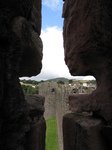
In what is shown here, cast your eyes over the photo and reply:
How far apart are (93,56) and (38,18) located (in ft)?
2.56

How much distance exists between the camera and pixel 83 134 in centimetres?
126

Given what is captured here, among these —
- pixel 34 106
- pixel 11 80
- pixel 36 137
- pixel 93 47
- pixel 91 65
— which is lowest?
pixel 36 137

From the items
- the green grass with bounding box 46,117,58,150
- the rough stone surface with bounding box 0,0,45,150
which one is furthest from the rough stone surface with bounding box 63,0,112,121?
the green grass with bounding box 46,117,58,150

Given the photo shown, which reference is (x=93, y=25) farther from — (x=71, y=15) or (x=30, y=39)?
(x=30, y=39)

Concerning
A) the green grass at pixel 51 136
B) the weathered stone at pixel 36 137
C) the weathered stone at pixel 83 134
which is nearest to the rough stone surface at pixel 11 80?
the weathered stone at pixel 36 137

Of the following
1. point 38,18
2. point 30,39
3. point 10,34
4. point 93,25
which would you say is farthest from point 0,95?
point 38,18

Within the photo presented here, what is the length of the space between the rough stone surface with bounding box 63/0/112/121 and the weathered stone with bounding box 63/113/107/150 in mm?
122

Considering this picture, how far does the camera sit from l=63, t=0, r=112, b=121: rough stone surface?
4.39ft

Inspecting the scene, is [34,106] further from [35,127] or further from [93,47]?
[93,47]

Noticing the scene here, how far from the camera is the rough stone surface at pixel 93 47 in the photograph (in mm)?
1338

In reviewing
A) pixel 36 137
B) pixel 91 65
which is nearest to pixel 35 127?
pixel 36 137

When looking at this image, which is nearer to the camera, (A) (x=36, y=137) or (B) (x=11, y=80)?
(B) (x=11, y=80)

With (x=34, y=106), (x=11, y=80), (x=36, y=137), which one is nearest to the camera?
(x=11, y=80)

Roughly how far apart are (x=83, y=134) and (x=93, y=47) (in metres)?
0.76
